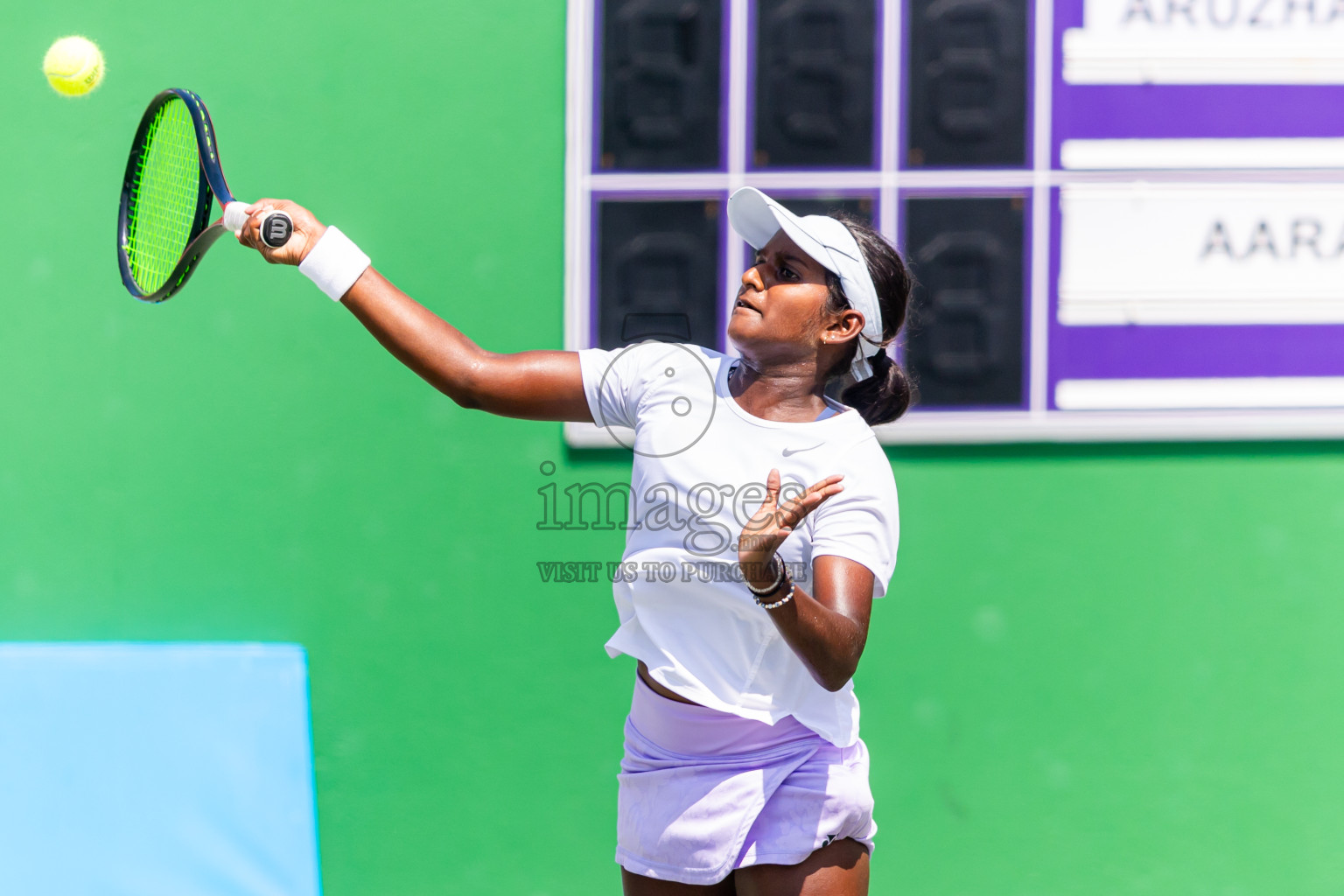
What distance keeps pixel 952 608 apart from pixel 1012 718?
13.5 inches

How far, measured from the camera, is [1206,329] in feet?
9.18

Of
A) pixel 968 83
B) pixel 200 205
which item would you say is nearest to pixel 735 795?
pixel 200 205

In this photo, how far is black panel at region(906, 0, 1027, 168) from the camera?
275 cm

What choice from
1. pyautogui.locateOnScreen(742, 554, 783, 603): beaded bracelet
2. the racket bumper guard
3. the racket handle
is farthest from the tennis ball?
pyautogui.locateOnScreen(742, 554, 783, 603): beaded bracelet

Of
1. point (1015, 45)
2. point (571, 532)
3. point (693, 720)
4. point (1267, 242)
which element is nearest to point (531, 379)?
point (693, 720)

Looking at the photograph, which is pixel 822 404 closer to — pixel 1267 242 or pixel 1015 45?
pixel 1015 45

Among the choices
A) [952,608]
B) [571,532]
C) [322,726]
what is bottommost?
[322,726]

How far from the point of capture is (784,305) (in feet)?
5.66

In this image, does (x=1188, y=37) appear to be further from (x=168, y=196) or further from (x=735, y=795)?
(x=168, y=196)

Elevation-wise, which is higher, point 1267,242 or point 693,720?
point 1267,242

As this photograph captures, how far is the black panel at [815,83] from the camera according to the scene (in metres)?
2.74

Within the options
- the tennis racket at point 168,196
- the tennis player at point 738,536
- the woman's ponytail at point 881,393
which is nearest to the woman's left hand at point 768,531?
the tennis player at point 738,536

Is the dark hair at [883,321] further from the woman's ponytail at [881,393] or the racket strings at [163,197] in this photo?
the racket strings at [163,197]

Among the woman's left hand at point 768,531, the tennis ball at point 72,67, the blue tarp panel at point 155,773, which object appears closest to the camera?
the woman's left hand at point 768,531
